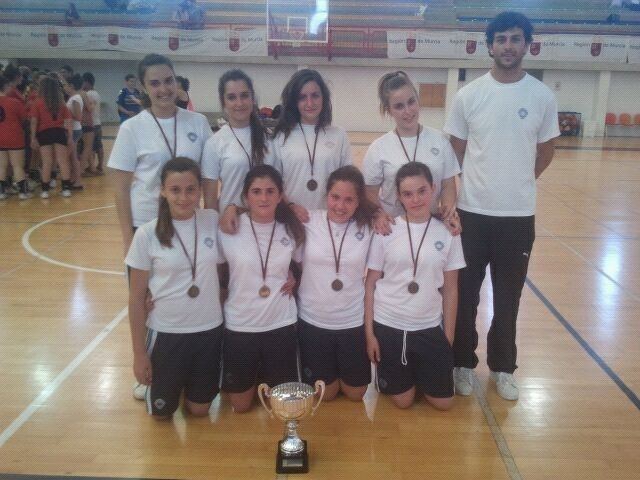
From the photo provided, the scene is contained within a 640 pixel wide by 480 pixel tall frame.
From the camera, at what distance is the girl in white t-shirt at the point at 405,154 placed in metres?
2.68

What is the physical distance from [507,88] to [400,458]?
169 cm

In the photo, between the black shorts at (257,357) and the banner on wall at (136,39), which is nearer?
the black shorts at (257,357)

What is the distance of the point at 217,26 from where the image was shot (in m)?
16.7

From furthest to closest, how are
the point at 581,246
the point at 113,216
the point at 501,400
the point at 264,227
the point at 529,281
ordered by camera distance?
the point at 113,216, the point at 581,246, the point at 529,281, the point at 501,400, the point at 264,227

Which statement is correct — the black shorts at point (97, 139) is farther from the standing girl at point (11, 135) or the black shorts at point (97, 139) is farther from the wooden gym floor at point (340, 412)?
the wooden gym floor at point (340, 412)

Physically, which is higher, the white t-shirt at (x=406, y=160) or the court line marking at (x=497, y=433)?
the white t-shirt at (x=406, y=160)

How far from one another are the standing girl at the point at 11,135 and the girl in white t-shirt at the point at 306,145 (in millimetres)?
5360

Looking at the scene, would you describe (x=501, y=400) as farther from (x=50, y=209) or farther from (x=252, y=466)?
(x=50, y=209)

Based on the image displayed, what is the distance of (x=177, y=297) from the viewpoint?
2.56 metres

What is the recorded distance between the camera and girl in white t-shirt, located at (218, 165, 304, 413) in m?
2.64

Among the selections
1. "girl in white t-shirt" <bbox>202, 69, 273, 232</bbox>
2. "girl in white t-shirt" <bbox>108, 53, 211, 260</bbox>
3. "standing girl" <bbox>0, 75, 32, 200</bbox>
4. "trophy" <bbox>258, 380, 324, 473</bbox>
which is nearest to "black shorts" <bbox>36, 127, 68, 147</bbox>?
"standing girl" <bbox>0, 75, 32, 200</bbox>

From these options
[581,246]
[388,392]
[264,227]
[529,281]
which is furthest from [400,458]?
[581,246]

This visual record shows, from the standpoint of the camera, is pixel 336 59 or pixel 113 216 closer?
pixel 113 216

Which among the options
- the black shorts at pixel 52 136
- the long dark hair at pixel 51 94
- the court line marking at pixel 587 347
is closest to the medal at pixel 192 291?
the court line marking at pixel 587 347
